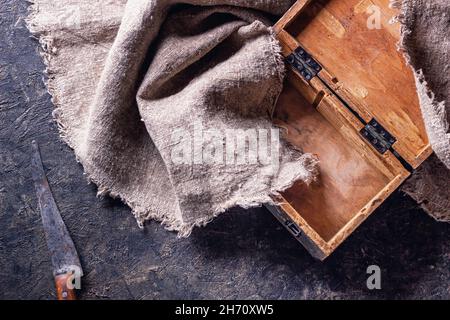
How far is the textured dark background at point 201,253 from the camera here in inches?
50.6

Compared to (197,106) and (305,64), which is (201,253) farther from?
(305,64)

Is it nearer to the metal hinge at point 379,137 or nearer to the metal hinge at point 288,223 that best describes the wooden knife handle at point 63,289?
the metal hinge at point 288,223

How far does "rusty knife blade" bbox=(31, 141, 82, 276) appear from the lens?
131 cm

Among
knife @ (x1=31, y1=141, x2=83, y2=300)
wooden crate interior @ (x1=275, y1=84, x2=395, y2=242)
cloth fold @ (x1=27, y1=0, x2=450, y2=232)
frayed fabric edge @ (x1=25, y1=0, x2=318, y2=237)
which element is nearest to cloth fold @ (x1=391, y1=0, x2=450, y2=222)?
cloth fold @ (x1=27, y1=0, x2=450, y2=232)

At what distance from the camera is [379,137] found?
44.4 inches

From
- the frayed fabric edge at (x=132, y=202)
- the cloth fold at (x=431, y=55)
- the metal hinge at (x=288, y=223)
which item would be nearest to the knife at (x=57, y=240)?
the frayed fabric edge at (x=132, y=202)

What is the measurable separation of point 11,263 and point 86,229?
0.21 m

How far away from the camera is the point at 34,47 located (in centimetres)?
141

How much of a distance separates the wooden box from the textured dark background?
0.11 metres

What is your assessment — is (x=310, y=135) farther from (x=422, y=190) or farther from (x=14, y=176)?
(x=14, y=176)

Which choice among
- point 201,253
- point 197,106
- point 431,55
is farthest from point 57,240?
point 431,55

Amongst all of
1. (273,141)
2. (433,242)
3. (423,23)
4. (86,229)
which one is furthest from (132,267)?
(423,23)

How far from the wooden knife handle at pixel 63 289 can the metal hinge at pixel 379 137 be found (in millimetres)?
827

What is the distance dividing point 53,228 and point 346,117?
2.65 feet
